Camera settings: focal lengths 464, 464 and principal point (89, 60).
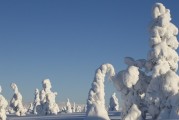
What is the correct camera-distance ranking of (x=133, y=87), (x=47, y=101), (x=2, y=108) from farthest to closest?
(x=47, y=101) < (x=2, y=108) < (x=133, y=87)

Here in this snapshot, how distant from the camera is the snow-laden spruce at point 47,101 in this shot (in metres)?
81.2

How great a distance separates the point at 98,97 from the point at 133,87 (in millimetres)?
7943

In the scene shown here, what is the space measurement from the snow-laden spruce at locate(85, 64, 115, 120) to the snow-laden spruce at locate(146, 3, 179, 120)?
4.58m

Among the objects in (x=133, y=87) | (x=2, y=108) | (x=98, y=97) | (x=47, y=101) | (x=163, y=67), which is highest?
(x=47, y=101)

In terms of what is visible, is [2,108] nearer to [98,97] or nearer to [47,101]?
[47,101]

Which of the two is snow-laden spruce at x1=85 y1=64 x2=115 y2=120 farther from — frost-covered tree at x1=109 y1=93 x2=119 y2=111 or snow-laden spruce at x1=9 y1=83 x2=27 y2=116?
frost-covered tree at x1=109 y1=93 x2=119 y2=111

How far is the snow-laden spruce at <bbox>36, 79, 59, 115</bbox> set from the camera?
8117 centimetres

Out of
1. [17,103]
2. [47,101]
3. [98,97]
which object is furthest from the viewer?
[17,103]

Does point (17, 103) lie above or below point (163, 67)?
above

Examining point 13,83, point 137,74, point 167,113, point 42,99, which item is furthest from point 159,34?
point 13,83

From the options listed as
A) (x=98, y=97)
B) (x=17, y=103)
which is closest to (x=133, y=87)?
(x=98, y=97)

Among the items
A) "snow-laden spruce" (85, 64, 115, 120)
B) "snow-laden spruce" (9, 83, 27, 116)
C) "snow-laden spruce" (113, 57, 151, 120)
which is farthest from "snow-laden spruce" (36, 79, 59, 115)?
"snow-laden spruce" (113, 57, 151, 120)

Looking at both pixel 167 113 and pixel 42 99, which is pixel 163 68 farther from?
pixel 42 99

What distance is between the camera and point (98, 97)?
45.8m
